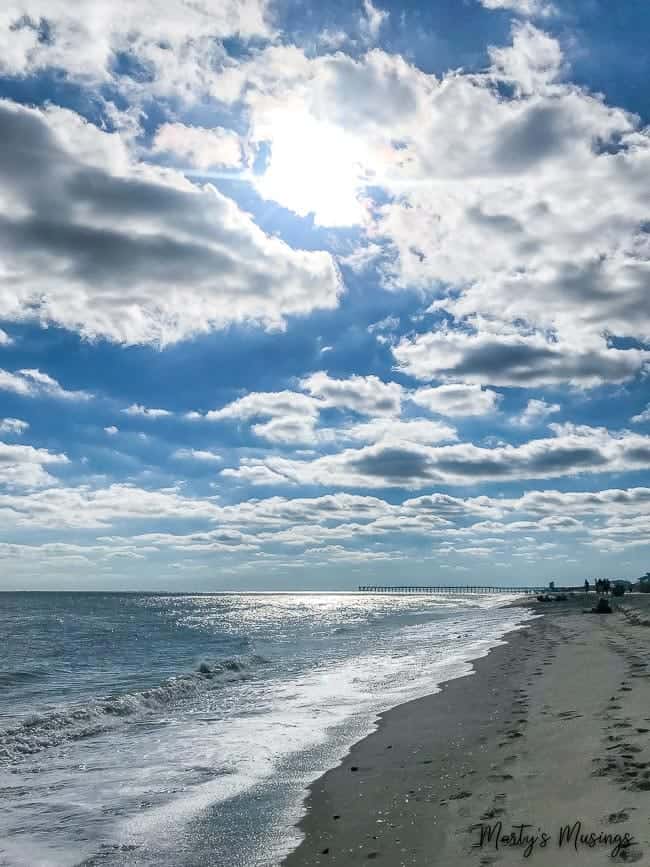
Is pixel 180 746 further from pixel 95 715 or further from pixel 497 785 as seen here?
pixel 497 785

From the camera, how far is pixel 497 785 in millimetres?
9664

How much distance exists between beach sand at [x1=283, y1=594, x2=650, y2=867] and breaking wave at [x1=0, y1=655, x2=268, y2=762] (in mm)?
8224

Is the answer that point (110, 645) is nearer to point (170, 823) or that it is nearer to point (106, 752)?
point (106, 752)

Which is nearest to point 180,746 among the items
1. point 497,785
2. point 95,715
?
point 95,715

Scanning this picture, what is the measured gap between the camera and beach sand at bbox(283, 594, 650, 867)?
7270 millimetres

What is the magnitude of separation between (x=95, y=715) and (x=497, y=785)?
1470 cm

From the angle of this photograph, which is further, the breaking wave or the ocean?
the breaking wave

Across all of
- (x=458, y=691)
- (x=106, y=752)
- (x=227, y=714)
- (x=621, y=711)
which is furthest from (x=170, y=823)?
(x=458, y=691)

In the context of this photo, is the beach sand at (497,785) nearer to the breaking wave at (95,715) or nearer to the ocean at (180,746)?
the ocean at (180,746)

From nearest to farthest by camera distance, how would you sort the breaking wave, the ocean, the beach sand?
the beach sand < the ocean < the breaking wave

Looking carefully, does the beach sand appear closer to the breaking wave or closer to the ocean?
the ocean

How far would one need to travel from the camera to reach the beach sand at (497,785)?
286 inches

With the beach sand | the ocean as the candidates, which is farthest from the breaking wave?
the beach sand

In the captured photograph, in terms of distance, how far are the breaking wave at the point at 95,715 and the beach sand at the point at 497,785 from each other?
822cm
